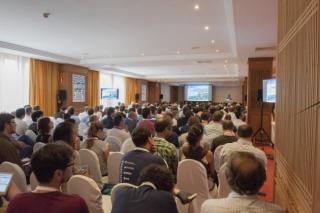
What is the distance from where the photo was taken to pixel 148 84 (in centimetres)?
2383

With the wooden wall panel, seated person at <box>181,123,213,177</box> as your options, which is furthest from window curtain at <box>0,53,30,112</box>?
seated person at <box>181,123,213,177</box>

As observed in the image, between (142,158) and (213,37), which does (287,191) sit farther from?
(213,37)

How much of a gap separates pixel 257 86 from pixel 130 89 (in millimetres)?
11697

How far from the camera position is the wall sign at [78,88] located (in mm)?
12933

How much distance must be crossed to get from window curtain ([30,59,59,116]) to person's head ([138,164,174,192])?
1052 centimetres

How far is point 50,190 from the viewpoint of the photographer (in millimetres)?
1516

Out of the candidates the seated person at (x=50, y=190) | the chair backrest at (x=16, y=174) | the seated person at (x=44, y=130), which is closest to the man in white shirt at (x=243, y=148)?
the seated person at (x=50, y=190)

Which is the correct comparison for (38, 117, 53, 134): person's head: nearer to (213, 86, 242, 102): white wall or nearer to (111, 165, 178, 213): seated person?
(111, 165, 178, 213): seated person

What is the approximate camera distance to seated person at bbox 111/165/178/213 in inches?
62.4

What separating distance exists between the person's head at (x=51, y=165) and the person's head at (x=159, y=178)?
48cm

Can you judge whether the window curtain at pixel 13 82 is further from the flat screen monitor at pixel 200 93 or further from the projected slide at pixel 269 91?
the flat screen monitor at pixel 200 93

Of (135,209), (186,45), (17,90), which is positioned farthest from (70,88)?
(135,209)

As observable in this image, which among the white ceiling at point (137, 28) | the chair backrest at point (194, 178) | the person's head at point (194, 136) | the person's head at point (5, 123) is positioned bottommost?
the chair backrest at point (194, 178)

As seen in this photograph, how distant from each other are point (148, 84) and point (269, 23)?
18.8m
